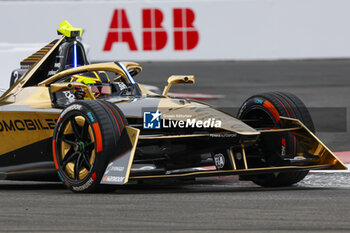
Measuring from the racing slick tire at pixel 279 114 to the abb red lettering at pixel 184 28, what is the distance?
774 inches

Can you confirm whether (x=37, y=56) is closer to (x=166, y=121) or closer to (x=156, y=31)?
(x=166, y=121)

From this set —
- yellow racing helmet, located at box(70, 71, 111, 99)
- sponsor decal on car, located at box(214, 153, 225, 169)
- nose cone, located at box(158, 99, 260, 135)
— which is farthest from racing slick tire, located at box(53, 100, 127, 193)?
yellow racing helmet, located at box(70, 71, 111, 99)

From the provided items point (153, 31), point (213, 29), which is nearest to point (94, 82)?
point (153, 31)

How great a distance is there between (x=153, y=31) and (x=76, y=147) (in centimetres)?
2108

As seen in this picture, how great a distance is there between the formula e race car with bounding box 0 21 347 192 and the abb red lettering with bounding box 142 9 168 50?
19.3m

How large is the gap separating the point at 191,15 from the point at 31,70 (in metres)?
19.5

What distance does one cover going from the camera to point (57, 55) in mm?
9977

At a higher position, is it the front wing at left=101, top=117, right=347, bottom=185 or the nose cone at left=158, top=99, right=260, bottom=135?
the nose cone at left=158, top=99, right=260, bottom=135

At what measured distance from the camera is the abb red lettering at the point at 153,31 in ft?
95.2

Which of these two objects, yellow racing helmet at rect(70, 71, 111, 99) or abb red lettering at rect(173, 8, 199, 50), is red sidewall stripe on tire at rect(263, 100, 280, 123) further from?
abb red lettering at rect(173, 8, 199, 50)

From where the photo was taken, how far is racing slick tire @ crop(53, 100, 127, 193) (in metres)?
7.89

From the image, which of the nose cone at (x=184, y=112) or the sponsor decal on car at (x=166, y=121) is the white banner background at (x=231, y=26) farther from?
the sponsor decal on car at (x=166, y=121)

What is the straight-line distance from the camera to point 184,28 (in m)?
28.9

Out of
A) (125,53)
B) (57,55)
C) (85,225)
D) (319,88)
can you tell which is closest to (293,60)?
Result: (125,53)
